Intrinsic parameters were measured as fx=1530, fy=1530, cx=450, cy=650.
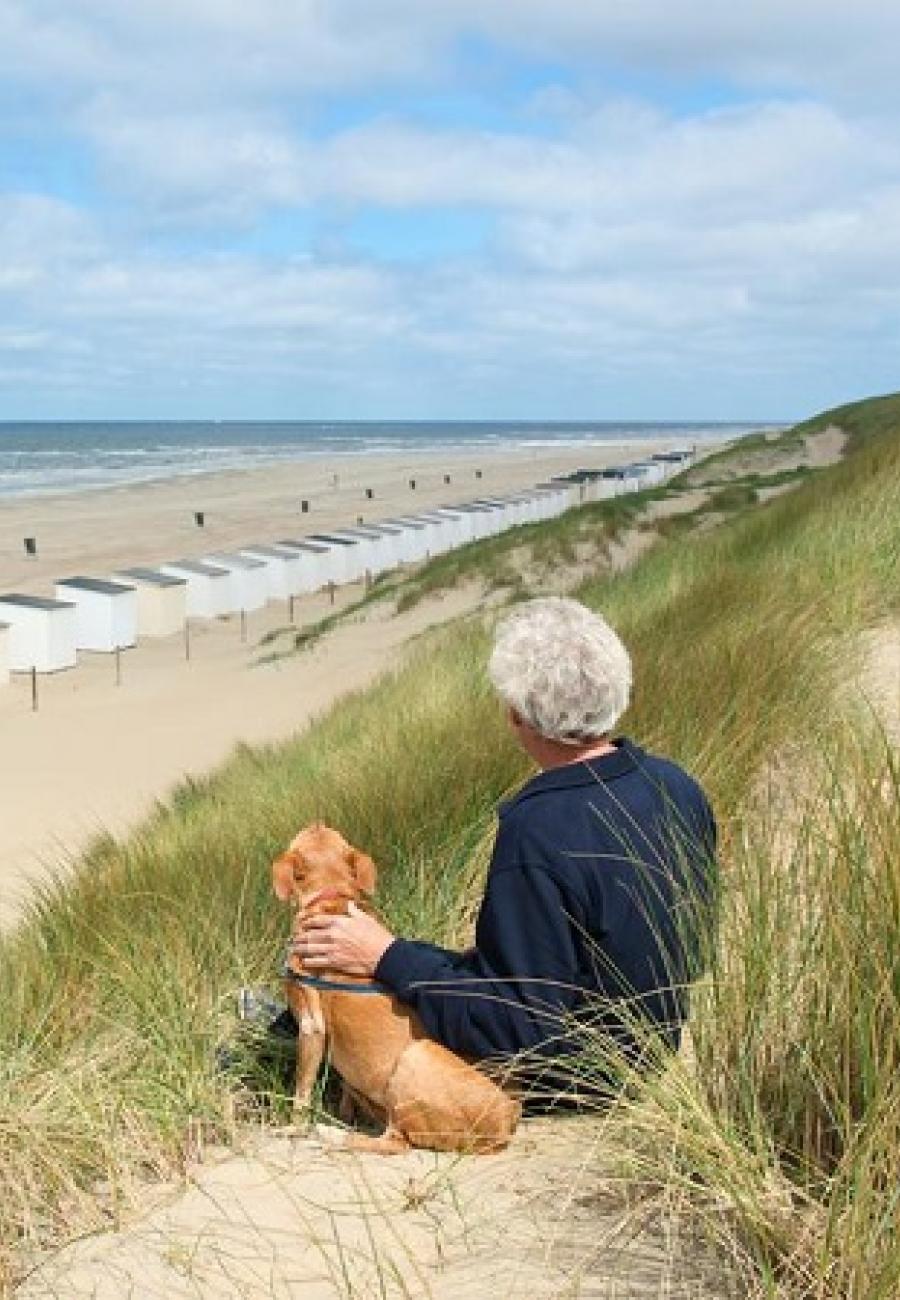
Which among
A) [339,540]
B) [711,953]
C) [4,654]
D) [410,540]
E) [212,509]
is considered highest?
[212,509]

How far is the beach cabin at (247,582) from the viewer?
2645cm

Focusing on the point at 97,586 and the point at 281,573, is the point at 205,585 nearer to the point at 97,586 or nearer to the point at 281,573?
the point at 281,573

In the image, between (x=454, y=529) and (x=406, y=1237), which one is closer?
(x=406, y=1237)

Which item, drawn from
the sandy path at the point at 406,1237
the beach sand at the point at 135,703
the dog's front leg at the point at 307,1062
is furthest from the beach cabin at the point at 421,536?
the sandy path at the point at 406,1237

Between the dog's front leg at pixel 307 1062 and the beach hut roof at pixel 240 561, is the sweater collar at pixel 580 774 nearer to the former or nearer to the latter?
the dog's front leg at pixel 307 1062

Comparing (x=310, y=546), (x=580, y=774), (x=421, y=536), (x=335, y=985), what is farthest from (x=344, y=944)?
(x=421, y=536)

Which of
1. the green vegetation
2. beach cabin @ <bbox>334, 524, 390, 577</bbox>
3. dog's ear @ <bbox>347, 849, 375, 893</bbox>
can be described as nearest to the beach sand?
the green vegetation

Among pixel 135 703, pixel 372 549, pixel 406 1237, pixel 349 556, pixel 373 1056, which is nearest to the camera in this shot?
pixel 406 1237

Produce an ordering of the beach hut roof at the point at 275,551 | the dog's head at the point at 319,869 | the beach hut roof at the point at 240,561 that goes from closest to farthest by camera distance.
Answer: the dog's head at the point at 319,869 < the beach hut roof at the point at 240,561 < the beach hut roof at the point at 275,551

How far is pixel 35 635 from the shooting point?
19.3m

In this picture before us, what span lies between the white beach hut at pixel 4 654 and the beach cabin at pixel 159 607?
13.8ft

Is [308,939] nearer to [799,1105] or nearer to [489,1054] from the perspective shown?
[489,1054]

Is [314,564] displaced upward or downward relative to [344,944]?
downward

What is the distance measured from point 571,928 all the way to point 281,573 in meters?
25.2
